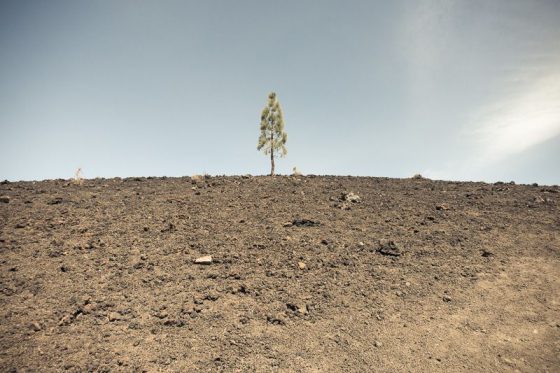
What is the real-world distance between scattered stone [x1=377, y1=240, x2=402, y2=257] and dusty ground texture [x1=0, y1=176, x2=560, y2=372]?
4cm

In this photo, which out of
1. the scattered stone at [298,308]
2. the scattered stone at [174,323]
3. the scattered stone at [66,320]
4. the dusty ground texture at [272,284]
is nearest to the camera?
the dusty ground texture at [272,284]

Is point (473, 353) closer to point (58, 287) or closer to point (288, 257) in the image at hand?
point (288, 257)

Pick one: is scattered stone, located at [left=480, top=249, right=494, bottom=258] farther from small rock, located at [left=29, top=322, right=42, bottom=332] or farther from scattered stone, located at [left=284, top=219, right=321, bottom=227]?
small rock, located at [left=29, top=322, right=42, bottom=332]

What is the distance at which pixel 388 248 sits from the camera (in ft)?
29.5

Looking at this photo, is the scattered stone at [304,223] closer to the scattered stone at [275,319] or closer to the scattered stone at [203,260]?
the scattered stone at [203,260]

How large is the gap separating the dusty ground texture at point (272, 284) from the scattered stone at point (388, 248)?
0.12 ft

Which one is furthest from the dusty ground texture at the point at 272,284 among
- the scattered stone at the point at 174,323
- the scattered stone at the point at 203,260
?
the scattered stone at the point at 203,260

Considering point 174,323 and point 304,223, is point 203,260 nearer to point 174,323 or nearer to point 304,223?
point 174,323

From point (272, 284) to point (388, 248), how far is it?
363cm

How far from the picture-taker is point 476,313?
693 cm

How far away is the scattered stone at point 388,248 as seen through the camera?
879cm

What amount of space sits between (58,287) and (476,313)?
894cm

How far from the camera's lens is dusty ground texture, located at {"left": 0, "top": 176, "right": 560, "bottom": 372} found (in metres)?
5.65

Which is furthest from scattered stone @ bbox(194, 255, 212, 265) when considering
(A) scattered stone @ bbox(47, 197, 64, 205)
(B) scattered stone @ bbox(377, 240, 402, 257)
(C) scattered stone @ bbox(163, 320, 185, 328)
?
(A) scattered stone @ bbox(47, 197, 64, 205)
